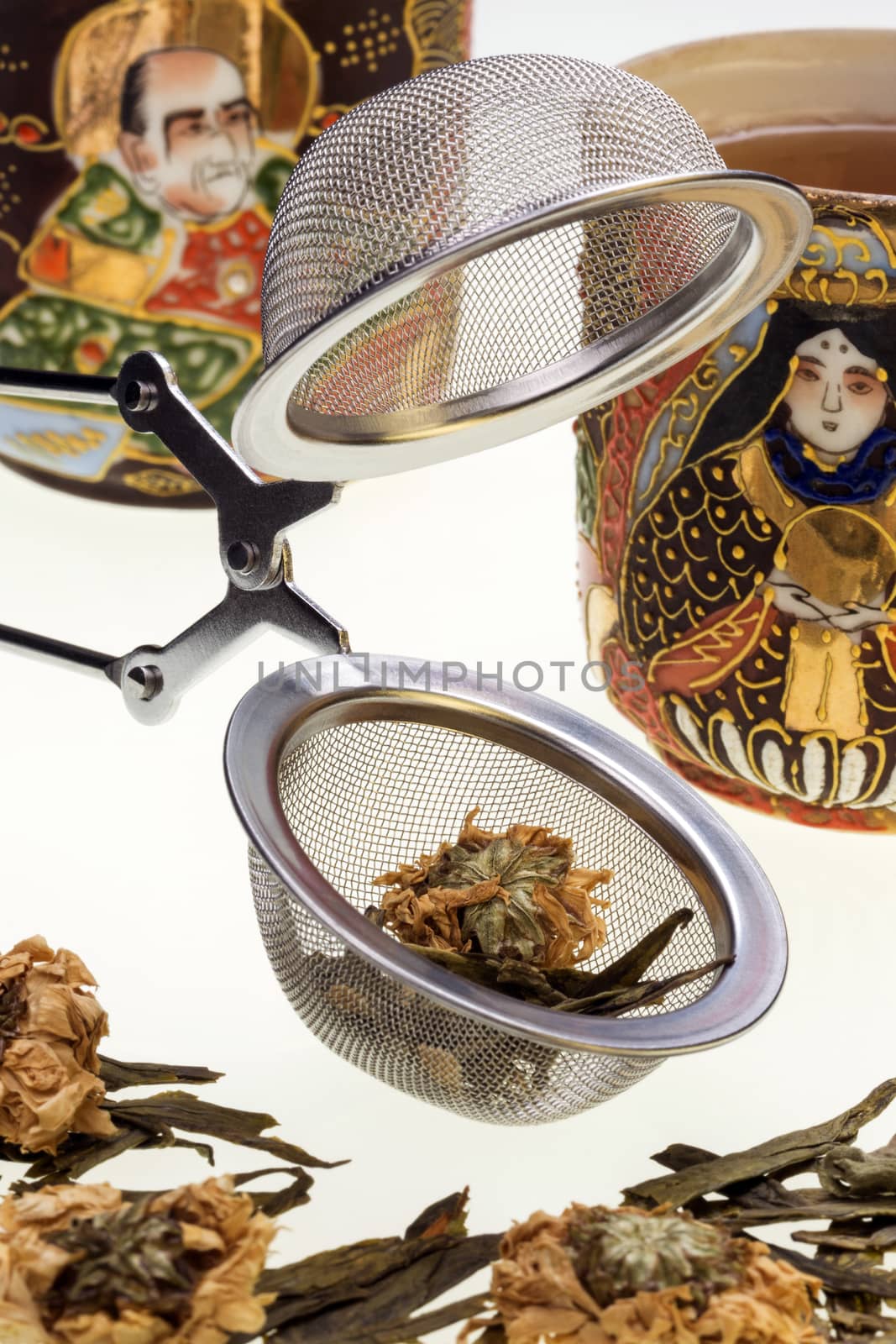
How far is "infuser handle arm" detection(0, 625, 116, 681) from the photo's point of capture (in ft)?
4.42

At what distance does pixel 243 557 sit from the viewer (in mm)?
1296

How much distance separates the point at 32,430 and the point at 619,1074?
845 mm

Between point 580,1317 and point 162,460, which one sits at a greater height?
point 162,460

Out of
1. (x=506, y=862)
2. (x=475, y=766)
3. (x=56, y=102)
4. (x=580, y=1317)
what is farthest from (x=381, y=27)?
(x=580, y=1317)

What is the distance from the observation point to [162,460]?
1727mm

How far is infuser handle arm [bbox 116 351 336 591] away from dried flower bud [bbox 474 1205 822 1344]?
1.59 feet

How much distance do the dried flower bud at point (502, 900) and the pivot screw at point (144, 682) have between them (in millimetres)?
199

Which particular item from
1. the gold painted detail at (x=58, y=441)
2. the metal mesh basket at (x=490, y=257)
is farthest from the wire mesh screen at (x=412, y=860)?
the gold painted detail at (x=58, y=441)

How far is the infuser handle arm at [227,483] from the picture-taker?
4.22 feet

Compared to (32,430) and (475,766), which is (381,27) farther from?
(475,766)

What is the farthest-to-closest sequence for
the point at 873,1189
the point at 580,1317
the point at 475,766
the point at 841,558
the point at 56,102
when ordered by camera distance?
the point at 56,102 < the point at 475,766 < the point at 841,558 < the point at 873,1189 < the point at 580,1317

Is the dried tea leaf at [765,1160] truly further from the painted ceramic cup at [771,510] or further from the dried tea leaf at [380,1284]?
the painted ceramic cup at [771,510]

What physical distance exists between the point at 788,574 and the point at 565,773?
0.21m

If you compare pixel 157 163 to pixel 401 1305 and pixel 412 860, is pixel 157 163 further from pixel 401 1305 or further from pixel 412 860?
pixel 401 1305
